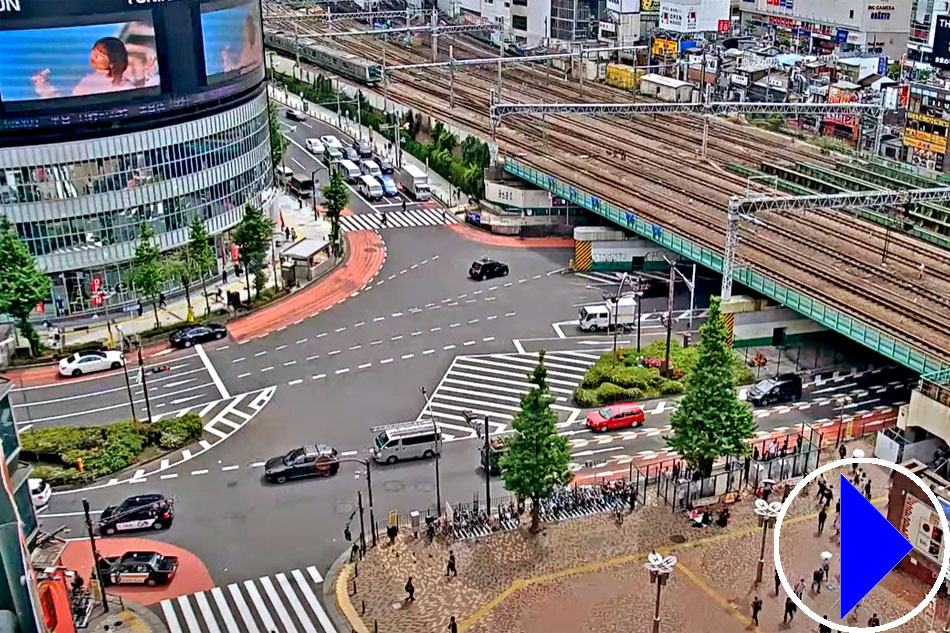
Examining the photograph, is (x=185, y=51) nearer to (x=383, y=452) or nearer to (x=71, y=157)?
(x=71, y=157)

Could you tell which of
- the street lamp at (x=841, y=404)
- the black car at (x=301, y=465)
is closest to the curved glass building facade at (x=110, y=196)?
the black car at (x=301, y=465)

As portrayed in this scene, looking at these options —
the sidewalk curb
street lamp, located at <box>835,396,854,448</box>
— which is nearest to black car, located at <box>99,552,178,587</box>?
the sidewalk curb

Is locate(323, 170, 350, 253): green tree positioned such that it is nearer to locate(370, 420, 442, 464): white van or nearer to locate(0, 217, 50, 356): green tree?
locate(0, 217, 50, 356): green tree

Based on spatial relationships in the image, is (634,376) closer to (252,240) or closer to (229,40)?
(252,240)

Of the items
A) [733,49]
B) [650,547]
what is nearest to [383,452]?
[650,547]

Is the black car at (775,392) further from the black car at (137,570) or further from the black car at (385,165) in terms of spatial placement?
the black car at (385,165)
